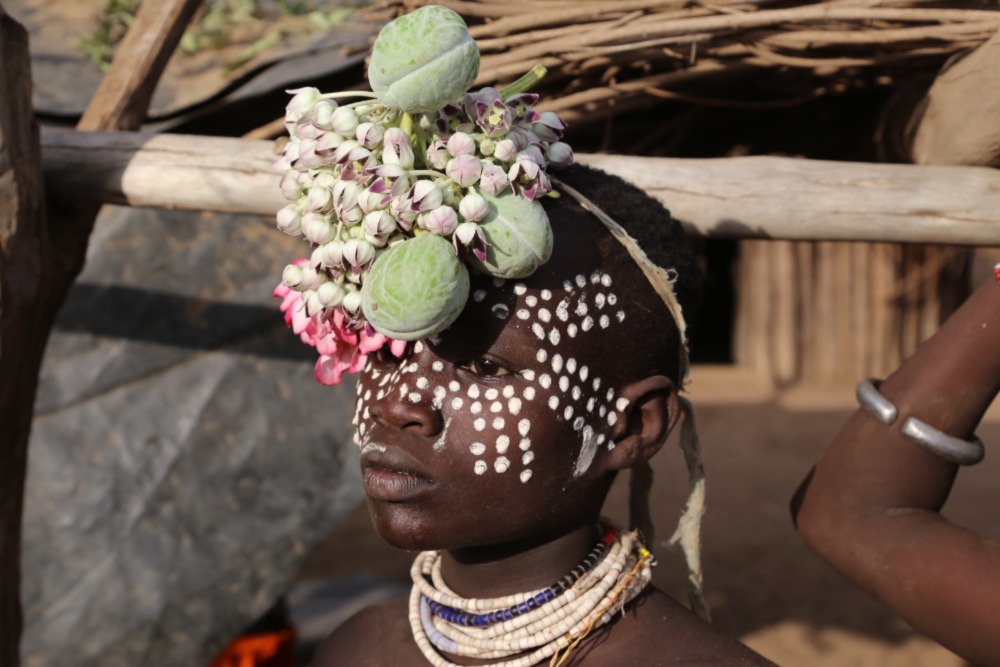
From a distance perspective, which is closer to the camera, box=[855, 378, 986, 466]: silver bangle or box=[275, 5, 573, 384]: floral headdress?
box=[275, 5, 573, 384]: floral headdress

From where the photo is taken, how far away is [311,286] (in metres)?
1.76

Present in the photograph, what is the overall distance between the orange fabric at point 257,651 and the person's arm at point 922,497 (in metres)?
2.43

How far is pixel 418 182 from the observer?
158 centimetres

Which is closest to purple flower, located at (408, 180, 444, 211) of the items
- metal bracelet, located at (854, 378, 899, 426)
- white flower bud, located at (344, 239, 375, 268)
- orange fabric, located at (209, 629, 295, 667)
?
white flower bud, located at (344, 239, 375, 268)

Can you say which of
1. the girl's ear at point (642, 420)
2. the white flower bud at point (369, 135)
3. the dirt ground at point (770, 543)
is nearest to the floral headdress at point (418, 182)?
the white flower bud at point (369, 135)

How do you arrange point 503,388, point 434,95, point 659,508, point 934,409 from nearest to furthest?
point 434,95 → point 503,388 → point 934,409 → point 659,508

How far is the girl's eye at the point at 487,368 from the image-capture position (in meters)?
1.75

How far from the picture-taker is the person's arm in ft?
6.13

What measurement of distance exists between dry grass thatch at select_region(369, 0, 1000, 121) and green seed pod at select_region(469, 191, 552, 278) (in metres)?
0.79

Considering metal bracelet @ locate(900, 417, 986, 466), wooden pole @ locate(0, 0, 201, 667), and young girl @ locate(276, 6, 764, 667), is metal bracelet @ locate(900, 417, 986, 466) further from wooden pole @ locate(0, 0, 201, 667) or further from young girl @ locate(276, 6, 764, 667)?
wooden pole @ locate(0, 0, 201, 667)

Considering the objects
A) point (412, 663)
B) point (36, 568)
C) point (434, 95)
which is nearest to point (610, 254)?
point (434, 95)

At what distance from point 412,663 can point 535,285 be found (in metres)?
0.77

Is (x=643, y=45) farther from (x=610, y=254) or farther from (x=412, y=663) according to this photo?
(x=412, y=663)

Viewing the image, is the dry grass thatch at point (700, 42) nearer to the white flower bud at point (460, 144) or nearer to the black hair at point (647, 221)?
the black hair at point (647, 221)
